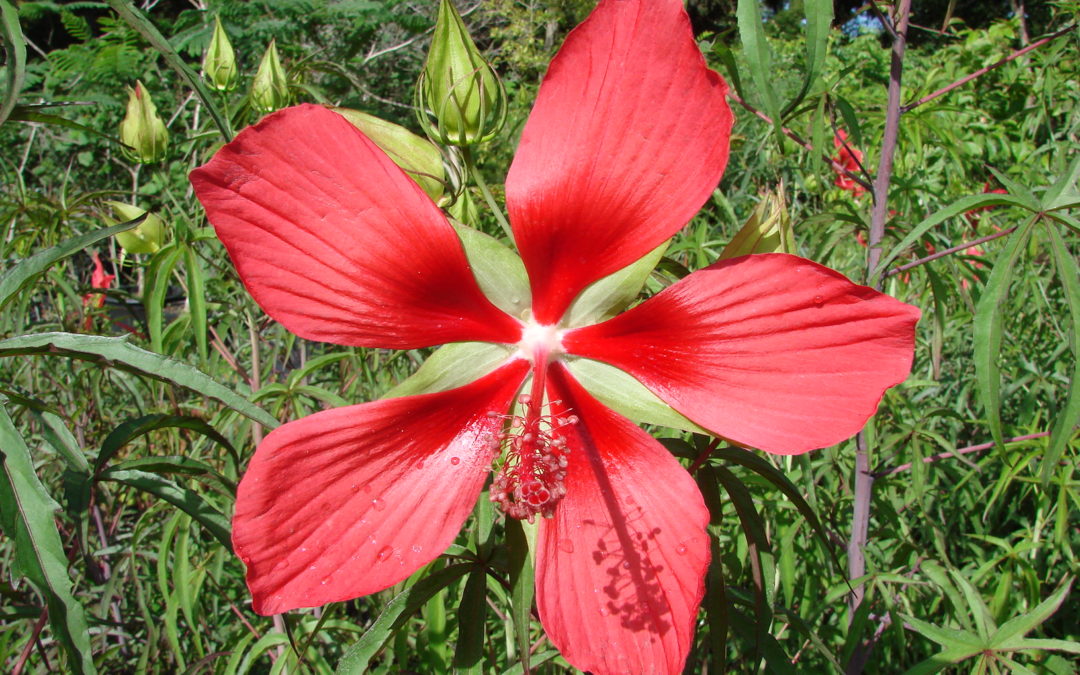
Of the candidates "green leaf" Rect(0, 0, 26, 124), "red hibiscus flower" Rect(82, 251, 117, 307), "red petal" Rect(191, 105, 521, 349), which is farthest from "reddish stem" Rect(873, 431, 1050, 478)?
"red hibiscus flower" Rect(82, 251, 117, 307)

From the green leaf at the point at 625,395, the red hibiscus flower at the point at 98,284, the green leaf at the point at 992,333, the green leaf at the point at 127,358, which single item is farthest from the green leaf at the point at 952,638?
the red hibiscus flower at the point at 98,284

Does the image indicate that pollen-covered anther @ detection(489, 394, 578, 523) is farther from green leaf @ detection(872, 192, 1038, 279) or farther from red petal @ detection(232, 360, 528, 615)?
green leaf @ detection(872, 192, 1038, 279)

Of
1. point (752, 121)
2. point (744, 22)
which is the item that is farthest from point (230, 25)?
point (744, 22)

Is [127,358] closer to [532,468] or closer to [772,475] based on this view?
[532,468]

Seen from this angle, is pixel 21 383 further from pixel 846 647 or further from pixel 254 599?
pixel 846 647

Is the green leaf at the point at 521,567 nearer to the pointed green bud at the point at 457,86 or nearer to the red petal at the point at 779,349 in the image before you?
the red petal at the point at 779,349
